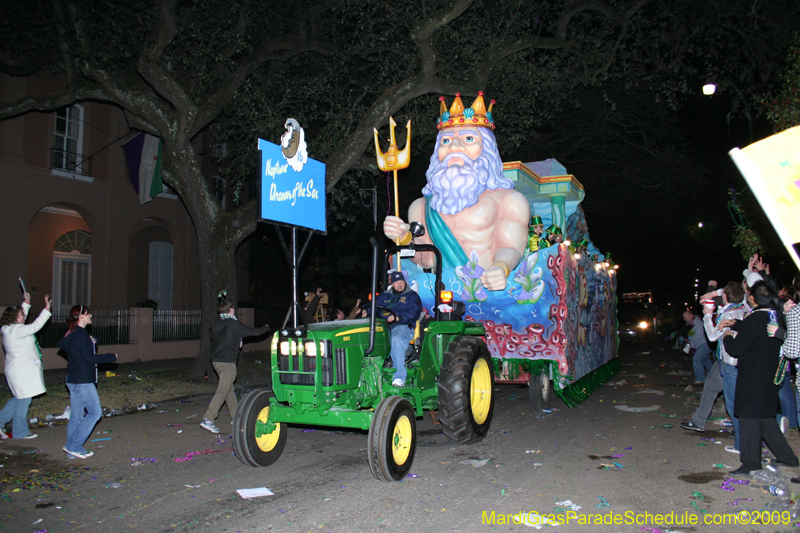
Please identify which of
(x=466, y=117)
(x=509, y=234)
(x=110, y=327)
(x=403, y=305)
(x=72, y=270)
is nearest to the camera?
(x=403, y=305)

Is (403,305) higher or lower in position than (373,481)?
higher

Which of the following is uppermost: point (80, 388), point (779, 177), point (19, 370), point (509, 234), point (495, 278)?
point (509, 234)

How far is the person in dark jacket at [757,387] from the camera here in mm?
5258

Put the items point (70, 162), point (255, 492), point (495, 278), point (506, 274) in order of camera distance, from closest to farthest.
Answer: point (255, 492) → point (495, 278) → point (506, 274) → point (70, 162)

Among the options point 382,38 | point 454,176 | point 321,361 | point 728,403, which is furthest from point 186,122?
point 728,403

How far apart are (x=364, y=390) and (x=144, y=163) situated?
561 inches

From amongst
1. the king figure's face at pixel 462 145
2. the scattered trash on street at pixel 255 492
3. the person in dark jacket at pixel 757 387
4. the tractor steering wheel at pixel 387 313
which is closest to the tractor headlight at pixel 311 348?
the tractor steering wheel at pixel 387 313

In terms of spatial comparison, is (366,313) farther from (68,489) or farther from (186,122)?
(186,122)

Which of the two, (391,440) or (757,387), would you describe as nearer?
(391,440)

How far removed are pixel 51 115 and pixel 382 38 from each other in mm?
10638

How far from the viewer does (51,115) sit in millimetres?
16453

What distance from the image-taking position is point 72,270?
1844cm

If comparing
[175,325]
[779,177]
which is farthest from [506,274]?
[175,325]

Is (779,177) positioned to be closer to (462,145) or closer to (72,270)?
(462,145)
